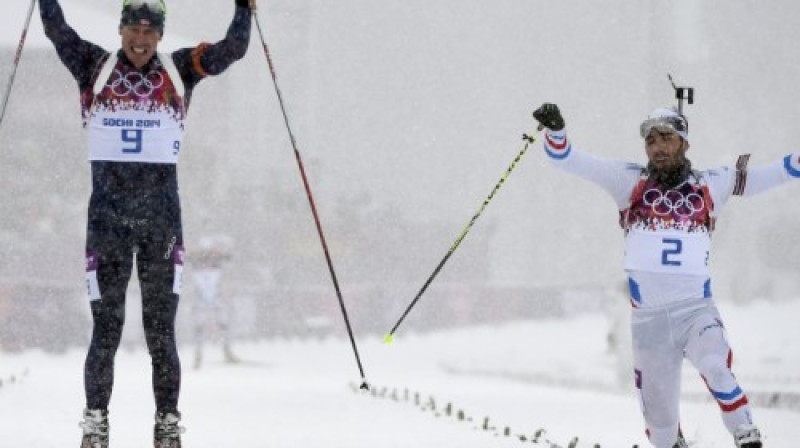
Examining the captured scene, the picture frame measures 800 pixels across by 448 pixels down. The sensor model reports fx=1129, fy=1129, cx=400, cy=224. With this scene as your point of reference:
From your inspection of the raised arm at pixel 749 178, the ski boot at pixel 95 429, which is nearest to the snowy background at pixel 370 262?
the ski boot at pixel 95 429

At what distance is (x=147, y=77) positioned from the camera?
533 centimetres

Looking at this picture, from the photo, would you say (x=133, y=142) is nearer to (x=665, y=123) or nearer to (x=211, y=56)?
(x=211, y=56)

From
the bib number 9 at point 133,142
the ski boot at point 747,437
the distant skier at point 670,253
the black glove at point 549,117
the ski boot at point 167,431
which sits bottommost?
the ski boot at point 747,437

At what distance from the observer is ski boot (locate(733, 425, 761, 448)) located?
216 inches

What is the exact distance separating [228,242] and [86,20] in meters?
16.0

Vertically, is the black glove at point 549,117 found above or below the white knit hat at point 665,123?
above

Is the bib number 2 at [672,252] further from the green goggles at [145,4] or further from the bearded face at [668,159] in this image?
the green goggles at [145,4]

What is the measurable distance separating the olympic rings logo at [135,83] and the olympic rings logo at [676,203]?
2.68 metres

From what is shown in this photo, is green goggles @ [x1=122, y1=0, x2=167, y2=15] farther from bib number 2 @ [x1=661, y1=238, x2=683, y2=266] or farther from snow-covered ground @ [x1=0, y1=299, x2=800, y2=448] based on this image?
bib number 2 @ [x1=661, y1=238, x2=683, y2=266]

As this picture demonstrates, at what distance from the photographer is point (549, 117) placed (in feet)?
20.8

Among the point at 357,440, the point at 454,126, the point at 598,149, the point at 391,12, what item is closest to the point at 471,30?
the point at 391,12

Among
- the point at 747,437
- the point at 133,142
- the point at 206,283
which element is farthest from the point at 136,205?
the point at 206,283

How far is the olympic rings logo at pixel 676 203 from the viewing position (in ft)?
19.8

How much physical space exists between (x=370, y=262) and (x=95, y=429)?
33.9 meters
